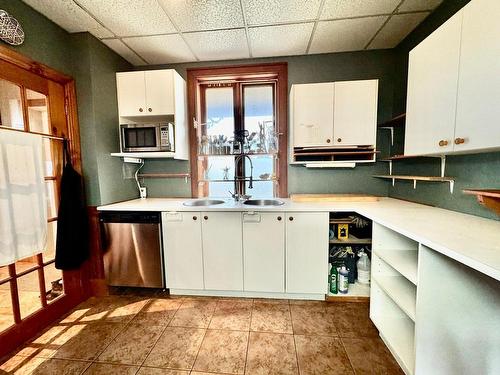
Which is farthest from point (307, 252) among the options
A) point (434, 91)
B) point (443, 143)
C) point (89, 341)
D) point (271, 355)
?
point (89, 341)

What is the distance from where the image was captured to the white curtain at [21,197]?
55.8 inches

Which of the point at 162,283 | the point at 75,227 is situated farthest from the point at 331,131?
the point at 75,227

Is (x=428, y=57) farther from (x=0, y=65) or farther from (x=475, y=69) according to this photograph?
(x=0, y=65)

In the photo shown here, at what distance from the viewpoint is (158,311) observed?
193 cm

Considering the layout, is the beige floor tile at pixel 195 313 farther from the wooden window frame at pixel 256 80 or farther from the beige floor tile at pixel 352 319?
the wooden window frame at pixel 256 80

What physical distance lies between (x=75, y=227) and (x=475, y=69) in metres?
2.98

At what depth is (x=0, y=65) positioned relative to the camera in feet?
4.85

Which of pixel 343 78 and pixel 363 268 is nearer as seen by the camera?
pixel 363 268

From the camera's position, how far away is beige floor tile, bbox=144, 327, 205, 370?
141 centimetres

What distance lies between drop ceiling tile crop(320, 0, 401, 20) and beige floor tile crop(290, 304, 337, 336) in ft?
8.30

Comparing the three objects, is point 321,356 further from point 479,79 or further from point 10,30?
point 10,30

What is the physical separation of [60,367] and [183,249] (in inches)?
41.6

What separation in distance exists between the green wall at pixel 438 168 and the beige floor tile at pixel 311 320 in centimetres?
130

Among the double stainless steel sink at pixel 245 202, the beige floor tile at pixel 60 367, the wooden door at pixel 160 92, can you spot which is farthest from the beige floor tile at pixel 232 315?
the wooden door at pixel 160 92
